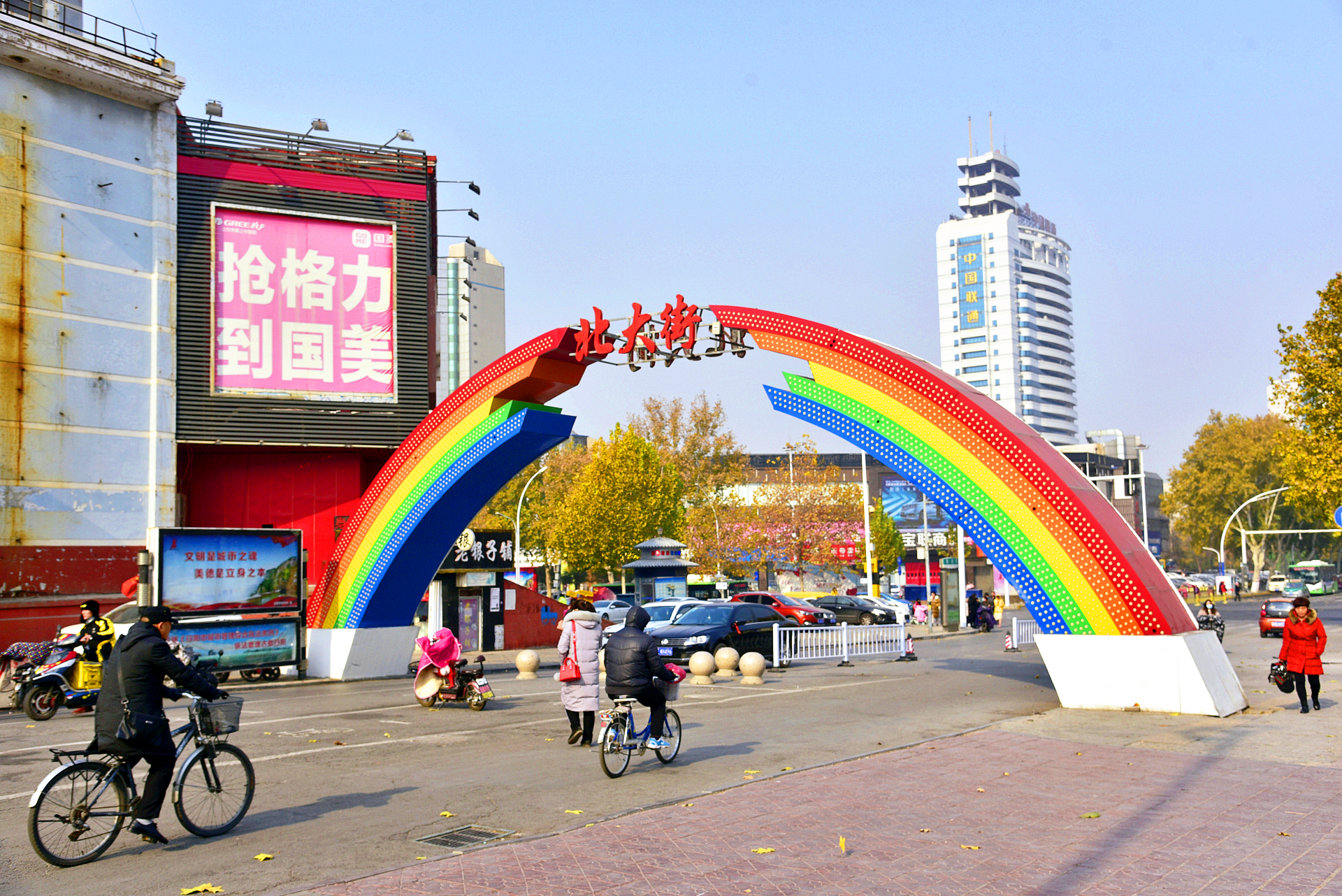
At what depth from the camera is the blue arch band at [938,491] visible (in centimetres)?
1559

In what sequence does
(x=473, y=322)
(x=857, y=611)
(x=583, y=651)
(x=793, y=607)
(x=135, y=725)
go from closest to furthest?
(x=135, y=725) < (x=583, y=651) < (x=793, y=607) < (x=857, y=611) < (x=473, y=322)

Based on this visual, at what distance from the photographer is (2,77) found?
22531mm

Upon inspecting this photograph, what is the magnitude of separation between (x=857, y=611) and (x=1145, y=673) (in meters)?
25.0

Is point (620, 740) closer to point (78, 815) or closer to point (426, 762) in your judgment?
point (426, 762)

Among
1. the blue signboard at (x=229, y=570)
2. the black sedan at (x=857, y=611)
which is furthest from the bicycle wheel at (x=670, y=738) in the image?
the black sedan at (x=857, y=611)

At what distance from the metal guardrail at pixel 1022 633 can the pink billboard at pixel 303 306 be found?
17.0 meters

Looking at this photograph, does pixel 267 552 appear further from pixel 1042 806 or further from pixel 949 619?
pixel 949 619

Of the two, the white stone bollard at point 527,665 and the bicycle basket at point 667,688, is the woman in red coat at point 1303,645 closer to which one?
the bicycle basket at point 667,688

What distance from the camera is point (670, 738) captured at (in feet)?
36.4

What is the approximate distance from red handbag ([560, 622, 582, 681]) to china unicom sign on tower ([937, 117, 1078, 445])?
548 feet

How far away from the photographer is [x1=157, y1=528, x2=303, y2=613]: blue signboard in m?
19.4

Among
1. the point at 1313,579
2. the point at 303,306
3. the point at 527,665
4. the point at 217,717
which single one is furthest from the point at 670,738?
the point at 1313,579

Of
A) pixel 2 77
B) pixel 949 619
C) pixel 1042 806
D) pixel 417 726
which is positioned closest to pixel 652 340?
pixel 417 726

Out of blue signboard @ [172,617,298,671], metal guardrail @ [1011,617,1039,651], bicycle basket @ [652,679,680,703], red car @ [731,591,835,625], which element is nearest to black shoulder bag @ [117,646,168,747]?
bicycle basket @ [652,679,680,703]
